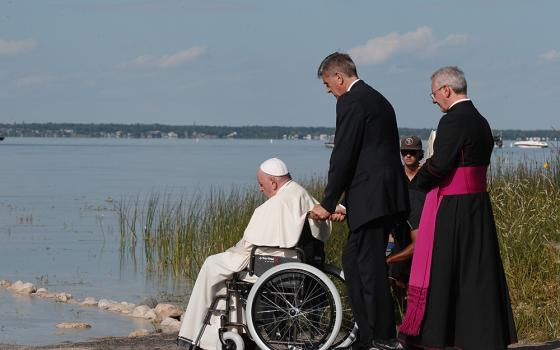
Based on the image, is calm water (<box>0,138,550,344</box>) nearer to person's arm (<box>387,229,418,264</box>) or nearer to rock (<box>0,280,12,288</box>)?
rock (<box>0,280,12,288</box>)

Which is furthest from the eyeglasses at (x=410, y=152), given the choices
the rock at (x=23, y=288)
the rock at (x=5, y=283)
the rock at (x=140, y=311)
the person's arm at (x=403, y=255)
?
the rock at (x=5, y=283)

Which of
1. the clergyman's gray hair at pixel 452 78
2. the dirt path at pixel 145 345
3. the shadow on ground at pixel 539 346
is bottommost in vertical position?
the dirt path at pixel 145 345

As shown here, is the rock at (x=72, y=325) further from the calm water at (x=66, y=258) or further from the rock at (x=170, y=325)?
the rock at (x=170, y=325)

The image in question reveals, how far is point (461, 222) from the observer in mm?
6582

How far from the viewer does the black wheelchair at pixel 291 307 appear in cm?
701

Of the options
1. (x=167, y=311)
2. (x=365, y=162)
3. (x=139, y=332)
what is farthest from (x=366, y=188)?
(x=167, y=311)

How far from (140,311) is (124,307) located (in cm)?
53

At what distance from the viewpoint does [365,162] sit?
6.74 meters

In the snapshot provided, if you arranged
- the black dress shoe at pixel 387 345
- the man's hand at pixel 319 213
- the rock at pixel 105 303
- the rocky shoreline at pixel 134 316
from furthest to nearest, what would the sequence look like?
the rock at pixel 105 303 < the rocky shoreline at pixel 134 316 < the man's hand at pixel 319 213 < the black dress shoe at pixel 387 345

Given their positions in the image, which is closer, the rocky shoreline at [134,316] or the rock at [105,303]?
the rocky shoreline at [134,316]

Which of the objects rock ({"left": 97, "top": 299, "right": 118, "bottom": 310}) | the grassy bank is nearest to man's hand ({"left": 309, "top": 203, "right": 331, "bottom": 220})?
the grassy bank

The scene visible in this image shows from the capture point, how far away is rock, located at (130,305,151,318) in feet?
40.9

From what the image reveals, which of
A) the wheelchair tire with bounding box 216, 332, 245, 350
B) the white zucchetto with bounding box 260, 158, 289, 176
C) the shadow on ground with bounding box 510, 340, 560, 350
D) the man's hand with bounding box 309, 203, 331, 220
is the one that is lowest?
the shadow on ground with bounding box 510, 340, 560, 350

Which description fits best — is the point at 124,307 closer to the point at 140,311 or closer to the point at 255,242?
the point at 140,311
